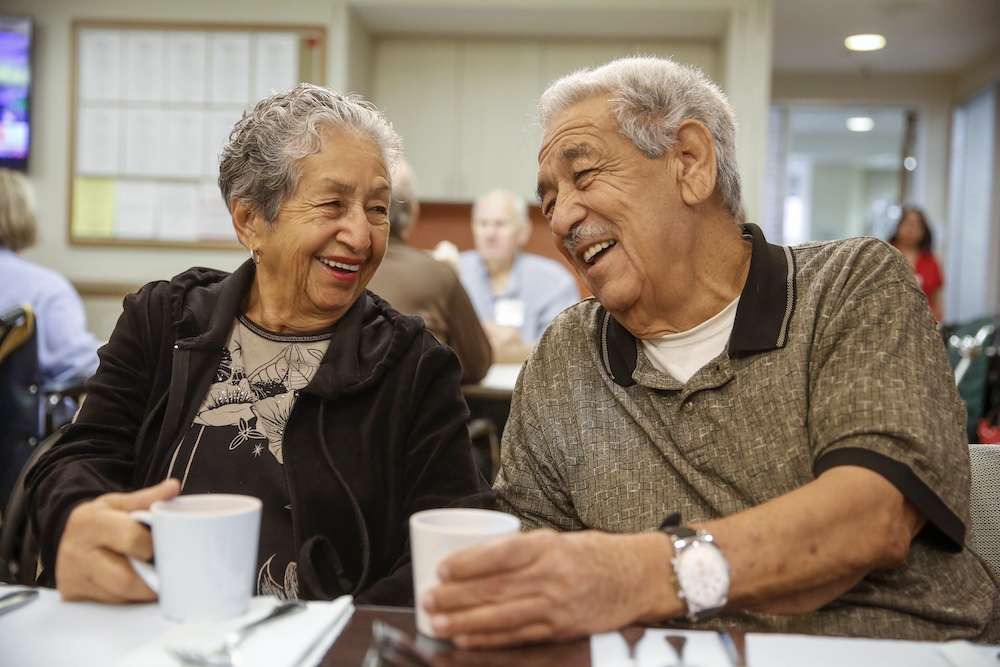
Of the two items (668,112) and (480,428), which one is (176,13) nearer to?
(480,428)

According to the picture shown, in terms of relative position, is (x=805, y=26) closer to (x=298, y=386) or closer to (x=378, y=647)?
(x=298, y=386)

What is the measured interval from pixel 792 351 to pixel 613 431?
262 millimetres

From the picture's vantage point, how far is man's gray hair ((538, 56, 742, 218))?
1275 millimetres

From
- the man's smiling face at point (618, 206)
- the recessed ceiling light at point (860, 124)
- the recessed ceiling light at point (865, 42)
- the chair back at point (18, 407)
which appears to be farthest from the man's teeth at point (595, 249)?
the recessed ceiling light at point (860, 124)

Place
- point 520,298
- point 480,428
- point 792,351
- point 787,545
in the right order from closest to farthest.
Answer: point 787,545
point 792,351
point 480,428
point 520,298

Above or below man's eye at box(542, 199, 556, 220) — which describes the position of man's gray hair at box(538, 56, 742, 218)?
above

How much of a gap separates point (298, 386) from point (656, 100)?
2.12 feet

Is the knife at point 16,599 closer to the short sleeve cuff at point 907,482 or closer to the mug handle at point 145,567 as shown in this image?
the mug handle at point 145,567

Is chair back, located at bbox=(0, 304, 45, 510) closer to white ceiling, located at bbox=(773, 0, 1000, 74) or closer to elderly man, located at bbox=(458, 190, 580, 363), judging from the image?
elderly man, located at bbox=(458, 190, 580, 363)

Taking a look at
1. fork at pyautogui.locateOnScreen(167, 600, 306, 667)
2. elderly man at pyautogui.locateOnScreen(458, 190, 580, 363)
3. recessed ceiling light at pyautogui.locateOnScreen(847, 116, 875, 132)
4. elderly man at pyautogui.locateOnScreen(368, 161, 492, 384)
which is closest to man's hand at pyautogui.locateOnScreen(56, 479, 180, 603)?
fork at pyautogui.locateOnScreen(167, 600, 306, 667)

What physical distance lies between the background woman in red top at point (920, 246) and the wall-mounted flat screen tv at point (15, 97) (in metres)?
5.77

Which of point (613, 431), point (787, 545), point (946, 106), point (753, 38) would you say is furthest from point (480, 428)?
point (946, 106)

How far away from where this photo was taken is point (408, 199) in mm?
3127

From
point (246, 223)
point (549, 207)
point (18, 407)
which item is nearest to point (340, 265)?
point (246, 223)
